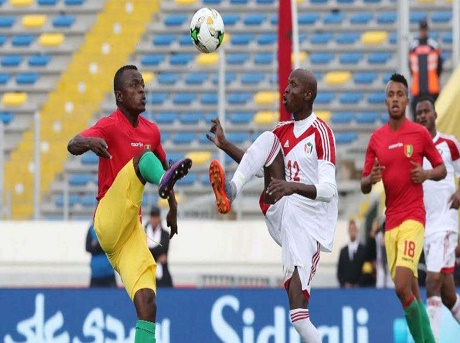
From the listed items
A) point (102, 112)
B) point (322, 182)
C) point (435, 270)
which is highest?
point (102, 112)

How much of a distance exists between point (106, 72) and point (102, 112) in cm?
144

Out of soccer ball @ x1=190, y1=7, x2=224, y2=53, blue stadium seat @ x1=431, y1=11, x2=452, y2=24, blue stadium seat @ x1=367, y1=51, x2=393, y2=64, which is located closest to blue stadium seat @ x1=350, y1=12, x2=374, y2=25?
blue stadium seat @ x1=367, y1=51, x2=393, y2=64

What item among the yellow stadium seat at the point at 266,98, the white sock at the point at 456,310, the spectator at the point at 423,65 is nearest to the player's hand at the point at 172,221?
the white sock at the point at 456,310

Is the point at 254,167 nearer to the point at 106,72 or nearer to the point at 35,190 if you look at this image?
the point at 35,190

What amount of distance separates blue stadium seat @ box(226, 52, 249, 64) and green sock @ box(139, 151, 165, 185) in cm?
1656

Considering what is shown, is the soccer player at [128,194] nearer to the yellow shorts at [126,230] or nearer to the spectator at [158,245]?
the yellow shorts at [126,230]

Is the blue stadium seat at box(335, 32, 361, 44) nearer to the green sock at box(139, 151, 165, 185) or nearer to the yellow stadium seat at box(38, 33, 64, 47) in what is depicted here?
the yellow stadium seat at box(38, 33, 64, 47)

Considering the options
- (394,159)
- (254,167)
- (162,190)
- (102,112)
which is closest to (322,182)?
(254,167)

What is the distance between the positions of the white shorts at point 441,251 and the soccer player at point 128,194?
374cm

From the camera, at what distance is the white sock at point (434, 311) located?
41.2 ft

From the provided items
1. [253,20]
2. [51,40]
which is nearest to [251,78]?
[253,20]

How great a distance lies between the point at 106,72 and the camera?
26.5m

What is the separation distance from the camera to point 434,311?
41.3 ft

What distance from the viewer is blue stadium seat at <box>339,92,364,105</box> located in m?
24.6
